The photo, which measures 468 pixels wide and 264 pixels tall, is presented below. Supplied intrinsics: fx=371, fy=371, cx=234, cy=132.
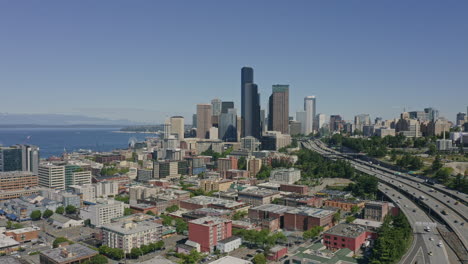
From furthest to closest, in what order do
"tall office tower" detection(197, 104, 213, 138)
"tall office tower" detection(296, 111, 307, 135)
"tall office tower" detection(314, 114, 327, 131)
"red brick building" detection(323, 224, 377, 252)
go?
1. "tall office tower" detection(314, 114, 327, 131)
2. "tall office tower" detection(296, 111, 307, 135)
3. "tall office tower" detection(197, 104, 213, 138)
4. "red brick building" detection(323, 224, 377, 252)

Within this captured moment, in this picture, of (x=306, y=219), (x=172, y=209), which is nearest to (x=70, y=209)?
(x=172, y=209)

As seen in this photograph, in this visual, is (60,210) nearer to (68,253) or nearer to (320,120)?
(68,253)

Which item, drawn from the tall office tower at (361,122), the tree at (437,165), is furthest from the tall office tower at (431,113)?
the tree at (437,165)

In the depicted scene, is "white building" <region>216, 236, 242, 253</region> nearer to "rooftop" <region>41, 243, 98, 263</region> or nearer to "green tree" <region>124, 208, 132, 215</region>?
"rooftop" <region>41, 243, 98, 263</region>

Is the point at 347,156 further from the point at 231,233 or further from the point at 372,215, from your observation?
the point at 231,233

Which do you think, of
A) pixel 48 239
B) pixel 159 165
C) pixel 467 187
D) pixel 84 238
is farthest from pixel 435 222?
pixel 159 165

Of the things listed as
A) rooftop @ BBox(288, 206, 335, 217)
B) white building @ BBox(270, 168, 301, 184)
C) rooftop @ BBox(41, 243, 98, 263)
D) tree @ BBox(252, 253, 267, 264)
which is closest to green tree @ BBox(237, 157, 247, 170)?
white building @ BBox(270, 168, 301, 184)
